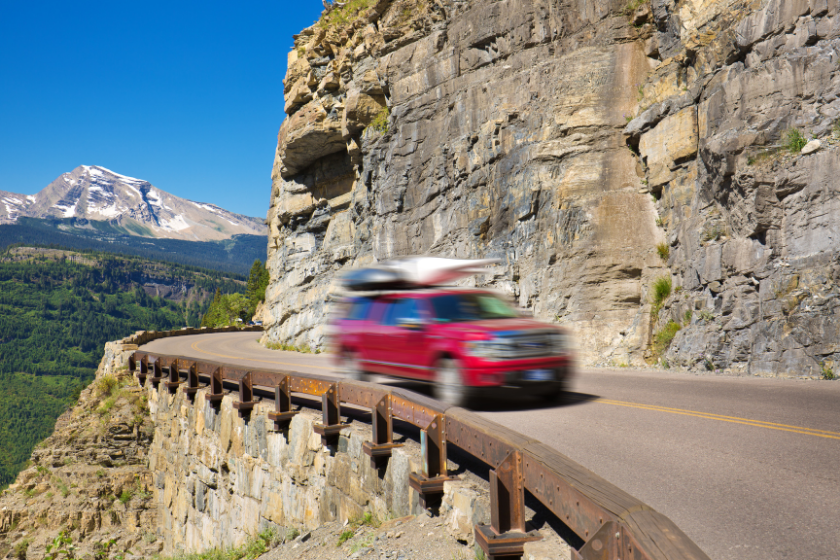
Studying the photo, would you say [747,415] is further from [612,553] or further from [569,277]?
[569,277]

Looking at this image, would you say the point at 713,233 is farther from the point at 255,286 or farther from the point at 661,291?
the point at 255,286

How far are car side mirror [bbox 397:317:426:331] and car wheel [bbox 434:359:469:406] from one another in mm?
764

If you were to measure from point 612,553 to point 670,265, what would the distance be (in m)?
16.1

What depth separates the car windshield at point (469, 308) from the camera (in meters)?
9.48

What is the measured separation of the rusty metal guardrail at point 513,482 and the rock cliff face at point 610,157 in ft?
31.5

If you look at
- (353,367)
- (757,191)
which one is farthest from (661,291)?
(353,367)

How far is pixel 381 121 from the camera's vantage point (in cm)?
3117

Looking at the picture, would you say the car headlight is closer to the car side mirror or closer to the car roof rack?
the car side mirror

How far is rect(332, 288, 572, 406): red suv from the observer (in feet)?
28.2

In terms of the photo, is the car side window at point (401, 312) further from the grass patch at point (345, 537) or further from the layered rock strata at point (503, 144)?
the layered rock strata at point (503, 144)

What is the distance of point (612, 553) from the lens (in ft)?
9.22

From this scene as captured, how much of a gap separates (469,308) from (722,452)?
457cm

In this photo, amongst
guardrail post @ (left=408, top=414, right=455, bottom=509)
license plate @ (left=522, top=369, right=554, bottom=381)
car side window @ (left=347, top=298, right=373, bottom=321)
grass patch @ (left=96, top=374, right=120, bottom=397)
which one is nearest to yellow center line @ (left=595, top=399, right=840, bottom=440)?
license plate @ (left=522, top=369, right=554, bottom=381)

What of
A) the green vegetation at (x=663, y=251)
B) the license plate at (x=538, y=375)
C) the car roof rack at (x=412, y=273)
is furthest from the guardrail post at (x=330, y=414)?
the green vegetation at (x=663, y=251)
